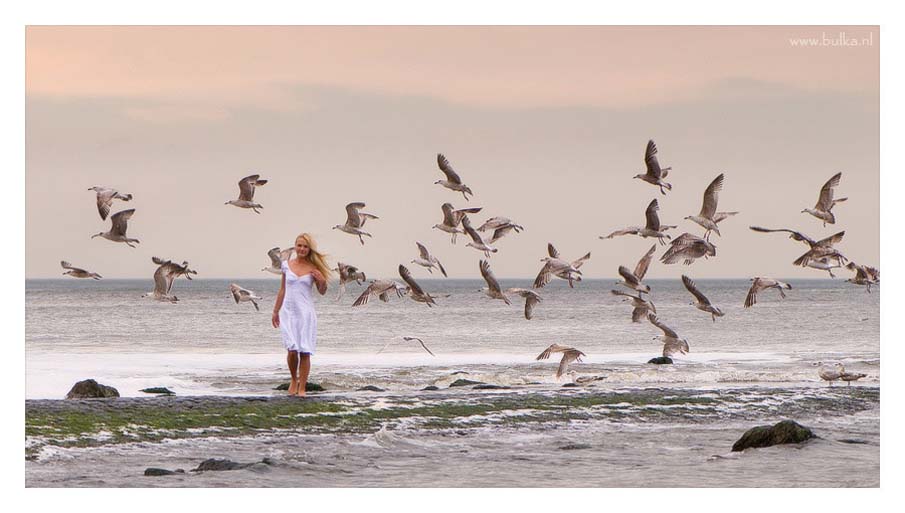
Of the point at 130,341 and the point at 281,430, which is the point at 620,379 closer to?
the point at 281,430

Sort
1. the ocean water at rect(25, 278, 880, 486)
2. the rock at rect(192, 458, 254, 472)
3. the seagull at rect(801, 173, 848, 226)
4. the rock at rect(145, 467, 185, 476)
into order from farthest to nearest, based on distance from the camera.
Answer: the seagull at rect(801, 173, 848, 226)
the ocean water at rect(25, 278, 880, 486)
the rock at rect(192, 458, 254, 472)
the rock at rect(145, 467, 185, 476)

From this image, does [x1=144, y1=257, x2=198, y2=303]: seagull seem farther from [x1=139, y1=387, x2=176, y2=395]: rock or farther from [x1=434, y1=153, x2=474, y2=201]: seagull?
[x1=434, y1=153, x2=474, y2=201]: seagull

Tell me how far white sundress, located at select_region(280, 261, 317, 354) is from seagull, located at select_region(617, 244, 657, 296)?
6009mm

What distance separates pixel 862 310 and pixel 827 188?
1833 inches

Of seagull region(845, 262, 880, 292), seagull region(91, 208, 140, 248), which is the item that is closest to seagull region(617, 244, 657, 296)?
seagull region(845, 262, 880, 292)

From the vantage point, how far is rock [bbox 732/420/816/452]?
14500 mm

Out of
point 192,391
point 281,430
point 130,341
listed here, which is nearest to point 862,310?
point 130,341

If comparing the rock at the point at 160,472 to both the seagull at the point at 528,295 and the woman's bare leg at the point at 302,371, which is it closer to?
the woman's bare leg at the point at 302,371

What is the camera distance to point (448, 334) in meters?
45.0

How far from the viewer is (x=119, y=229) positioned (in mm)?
19781

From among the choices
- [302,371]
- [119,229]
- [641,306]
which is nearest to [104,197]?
[119,229]

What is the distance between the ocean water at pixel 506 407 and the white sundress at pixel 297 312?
3.30 ft

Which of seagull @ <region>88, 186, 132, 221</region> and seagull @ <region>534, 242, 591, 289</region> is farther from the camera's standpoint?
seagull @ <region>534, 242, 591, 289</region>

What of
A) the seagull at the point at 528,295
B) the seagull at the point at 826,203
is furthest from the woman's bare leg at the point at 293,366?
the seagull at the point at 826,203
